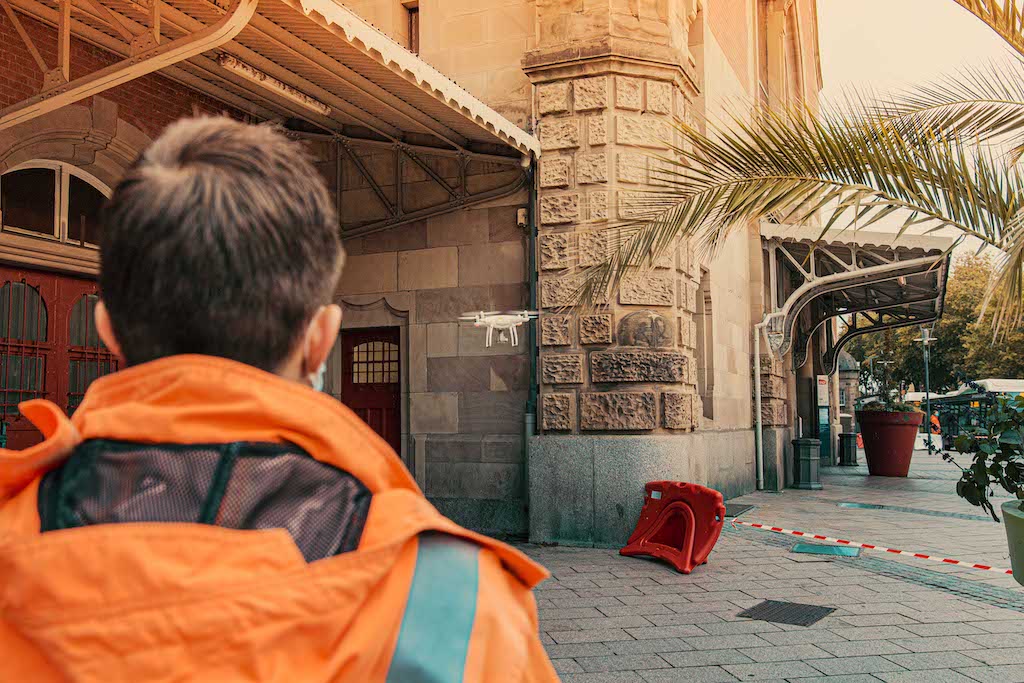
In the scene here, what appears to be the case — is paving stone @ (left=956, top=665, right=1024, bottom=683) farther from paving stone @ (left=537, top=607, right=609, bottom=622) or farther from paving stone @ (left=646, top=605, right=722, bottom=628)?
paving stone @ (left=537, top=607, right=609, bottom=622)

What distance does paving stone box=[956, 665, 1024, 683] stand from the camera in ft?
17.2

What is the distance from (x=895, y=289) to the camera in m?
20.0

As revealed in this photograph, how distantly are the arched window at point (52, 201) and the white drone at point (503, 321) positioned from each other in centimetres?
414

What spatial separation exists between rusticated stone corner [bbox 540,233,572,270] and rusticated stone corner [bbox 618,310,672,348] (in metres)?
0.93

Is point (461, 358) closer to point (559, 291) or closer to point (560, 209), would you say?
point (559, 291)

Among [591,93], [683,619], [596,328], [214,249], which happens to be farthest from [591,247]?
[214,249]

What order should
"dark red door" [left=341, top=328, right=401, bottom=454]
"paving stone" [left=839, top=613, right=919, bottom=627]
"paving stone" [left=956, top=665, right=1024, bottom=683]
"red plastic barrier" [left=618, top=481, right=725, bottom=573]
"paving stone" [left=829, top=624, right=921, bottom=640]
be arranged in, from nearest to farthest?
"paving stone" [left=956, top=665, right=1024, bottom=683], "paving stone" [left=829, top=624, right=921, bottom=640], "paving stone" [left=839, top=613, right=919, bottom=627], "red plastic barrier" [left=618, top=481, right=725, bottom=573], "dark red door" [left=341, top=328, right=401, bottom=454]

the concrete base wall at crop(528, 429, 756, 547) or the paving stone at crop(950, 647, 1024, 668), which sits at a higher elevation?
the concrete base wall at crop(528, 429, 756, 547)

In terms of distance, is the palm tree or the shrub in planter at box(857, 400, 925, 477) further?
the shrub in planter at box(857, 400, 925, 477)

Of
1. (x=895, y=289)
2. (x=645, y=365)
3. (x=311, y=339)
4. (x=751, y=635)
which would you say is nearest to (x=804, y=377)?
(x=895, y=289)

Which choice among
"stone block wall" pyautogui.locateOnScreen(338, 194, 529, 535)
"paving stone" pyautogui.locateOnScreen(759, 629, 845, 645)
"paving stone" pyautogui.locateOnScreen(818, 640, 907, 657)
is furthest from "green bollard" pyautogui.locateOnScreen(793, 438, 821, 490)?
"paving stone" pyautogui.locateOnScreen(818, 640, 907, 657)

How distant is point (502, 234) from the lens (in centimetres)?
1086

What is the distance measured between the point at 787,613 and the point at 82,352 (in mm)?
6801

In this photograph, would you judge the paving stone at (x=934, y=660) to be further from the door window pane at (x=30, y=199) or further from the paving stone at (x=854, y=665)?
the door window pane at (x=30, y=199)
